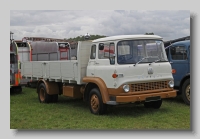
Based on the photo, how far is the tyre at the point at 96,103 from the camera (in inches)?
328

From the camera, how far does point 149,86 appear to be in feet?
26.9

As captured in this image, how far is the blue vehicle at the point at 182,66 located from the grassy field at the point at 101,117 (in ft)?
1.54

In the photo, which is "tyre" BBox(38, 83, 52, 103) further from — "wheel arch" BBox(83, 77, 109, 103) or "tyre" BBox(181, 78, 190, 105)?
"tyre" BBox(181, 78, 190, 105)

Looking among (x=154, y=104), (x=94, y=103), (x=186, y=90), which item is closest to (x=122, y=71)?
(x=94, y=103)

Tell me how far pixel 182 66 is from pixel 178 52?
0.57 meters

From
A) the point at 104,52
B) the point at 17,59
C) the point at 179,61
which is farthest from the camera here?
the point at 17,59

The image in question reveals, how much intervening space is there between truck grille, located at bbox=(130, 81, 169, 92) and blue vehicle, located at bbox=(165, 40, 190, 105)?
1463mm

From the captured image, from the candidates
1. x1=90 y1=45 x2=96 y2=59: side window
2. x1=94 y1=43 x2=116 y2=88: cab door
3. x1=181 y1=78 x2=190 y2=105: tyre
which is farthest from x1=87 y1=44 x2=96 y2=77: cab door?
x1=181 y1=78 x2=190 y2=105: tyre

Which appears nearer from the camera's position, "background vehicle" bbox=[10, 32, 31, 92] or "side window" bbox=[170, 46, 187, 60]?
"side window" bbox=[170, 46, 187, 60]

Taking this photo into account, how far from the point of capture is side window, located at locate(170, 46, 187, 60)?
33.3 feet

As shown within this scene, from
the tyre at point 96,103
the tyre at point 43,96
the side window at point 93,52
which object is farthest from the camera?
the tyre at point 43,96

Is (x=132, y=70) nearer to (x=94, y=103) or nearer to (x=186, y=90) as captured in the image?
(x=94, y=103)

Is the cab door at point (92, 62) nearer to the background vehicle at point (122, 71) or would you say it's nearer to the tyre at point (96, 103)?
the background vehicle at point (122, 71)

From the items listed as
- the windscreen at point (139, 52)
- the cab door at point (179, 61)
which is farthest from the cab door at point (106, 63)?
the cab door at point (179, 61)
